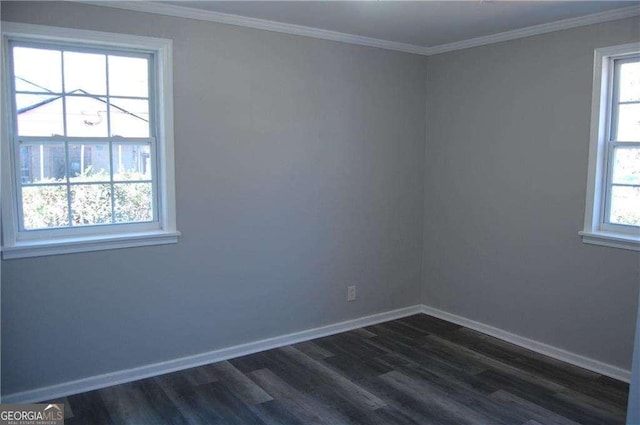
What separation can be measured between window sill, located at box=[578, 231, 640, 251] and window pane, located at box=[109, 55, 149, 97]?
3106 millimetres

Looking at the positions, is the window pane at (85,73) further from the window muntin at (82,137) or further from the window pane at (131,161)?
the window pane at (131,161)

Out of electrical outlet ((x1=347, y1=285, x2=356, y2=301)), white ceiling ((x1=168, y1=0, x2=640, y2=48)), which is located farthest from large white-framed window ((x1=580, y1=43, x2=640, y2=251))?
electrical outlet ((x1=347, y1=285, x2=356, y2=301))

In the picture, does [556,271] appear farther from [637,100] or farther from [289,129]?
[289,129]

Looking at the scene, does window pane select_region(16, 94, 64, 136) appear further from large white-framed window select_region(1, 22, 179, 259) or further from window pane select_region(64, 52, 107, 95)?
window pane select_region(64, 52, 107, 95)

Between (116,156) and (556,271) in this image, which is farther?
(556,271)

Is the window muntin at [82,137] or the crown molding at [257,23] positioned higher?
the crown molding at [257,23]

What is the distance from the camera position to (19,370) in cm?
314

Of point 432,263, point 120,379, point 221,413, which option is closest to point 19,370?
point 120,379

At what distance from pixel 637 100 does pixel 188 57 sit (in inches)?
115

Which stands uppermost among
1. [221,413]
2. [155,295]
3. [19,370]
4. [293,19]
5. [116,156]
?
[293,19]

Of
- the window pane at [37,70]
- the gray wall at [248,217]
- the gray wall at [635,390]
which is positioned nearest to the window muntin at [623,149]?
the gray wall at [635,390]

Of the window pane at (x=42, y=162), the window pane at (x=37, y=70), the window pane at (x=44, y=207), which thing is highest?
the window pane at (x=37, y=70)

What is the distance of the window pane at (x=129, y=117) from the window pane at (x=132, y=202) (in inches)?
13.3

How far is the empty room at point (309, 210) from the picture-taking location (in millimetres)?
3160
